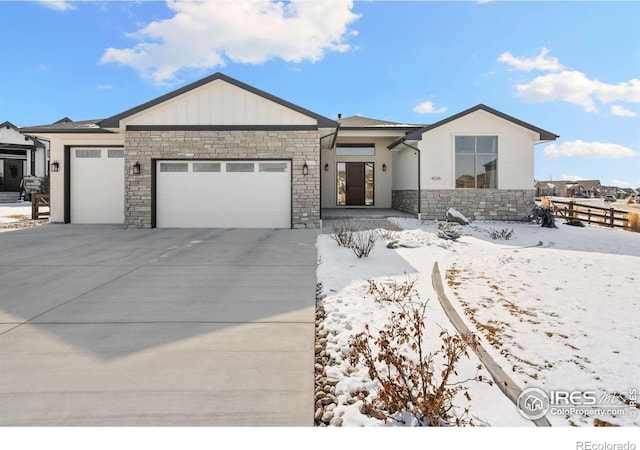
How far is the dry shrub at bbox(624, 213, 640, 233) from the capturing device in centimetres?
1294

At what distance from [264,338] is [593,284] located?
481cm

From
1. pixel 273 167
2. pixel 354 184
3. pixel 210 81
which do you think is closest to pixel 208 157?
pixel 273 167

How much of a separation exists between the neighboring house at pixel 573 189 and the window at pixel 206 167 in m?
49.9

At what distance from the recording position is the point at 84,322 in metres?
3.62

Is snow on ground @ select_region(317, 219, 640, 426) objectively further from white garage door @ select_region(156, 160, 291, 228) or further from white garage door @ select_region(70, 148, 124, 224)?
white garage door @ select_region(70, 148, 124, 224)

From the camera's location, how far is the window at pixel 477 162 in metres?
13.0

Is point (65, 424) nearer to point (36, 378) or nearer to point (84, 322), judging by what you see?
point (36, 378)

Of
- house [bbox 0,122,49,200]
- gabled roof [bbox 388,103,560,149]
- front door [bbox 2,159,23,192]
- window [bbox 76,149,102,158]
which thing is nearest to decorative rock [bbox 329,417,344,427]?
gabled roof [bbox 388,103,560,149]
